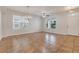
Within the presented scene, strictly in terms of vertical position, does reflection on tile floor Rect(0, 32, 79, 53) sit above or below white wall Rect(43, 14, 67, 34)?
below

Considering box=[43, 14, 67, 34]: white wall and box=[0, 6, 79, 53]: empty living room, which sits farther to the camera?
box=[43, 14, 67, 34]: white wall

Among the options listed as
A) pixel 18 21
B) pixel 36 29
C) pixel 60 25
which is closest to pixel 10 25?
pixel 18 21

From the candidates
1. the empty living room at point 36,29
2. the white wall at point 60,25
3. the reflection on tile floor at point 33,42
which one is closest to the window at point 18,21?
the empty living room at point 36,29

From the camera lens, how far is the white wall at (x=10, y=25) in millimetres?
1076

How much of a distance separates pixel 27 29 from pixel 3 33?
1.14 ft

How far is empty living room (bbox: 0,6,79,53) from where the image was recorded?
1.10 m

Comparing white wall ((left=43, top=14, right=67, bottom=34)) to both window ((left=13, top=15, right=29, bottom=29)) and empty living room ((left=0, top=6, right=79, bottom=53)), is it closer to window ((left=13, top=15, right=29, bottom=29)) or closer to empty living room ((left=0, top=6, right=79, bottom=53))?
empty living room ((left=0, top=6, right=79, bottom=53))

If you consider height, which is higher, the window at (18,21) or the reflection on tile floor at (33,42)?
the window at (18,21)

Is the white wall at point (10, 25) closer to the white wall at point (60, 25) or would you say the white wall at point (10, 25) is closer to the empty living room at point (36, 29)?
the empty living room at point (36, 29)

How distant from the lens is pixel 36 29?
1.29m

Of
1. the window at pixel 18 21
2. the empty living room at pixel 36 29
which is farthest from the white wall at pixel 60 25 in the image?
the window at pixel 18 21

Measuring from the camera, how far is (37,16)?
1.15 m

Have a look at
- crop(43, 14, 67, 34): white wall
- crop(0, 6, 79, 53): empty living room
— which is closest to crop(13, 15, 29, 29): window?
crop(0, 6, 79, 53): empty living room

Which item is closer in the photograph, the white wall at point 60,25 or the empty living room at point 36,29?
the empty living room at point 36,29
